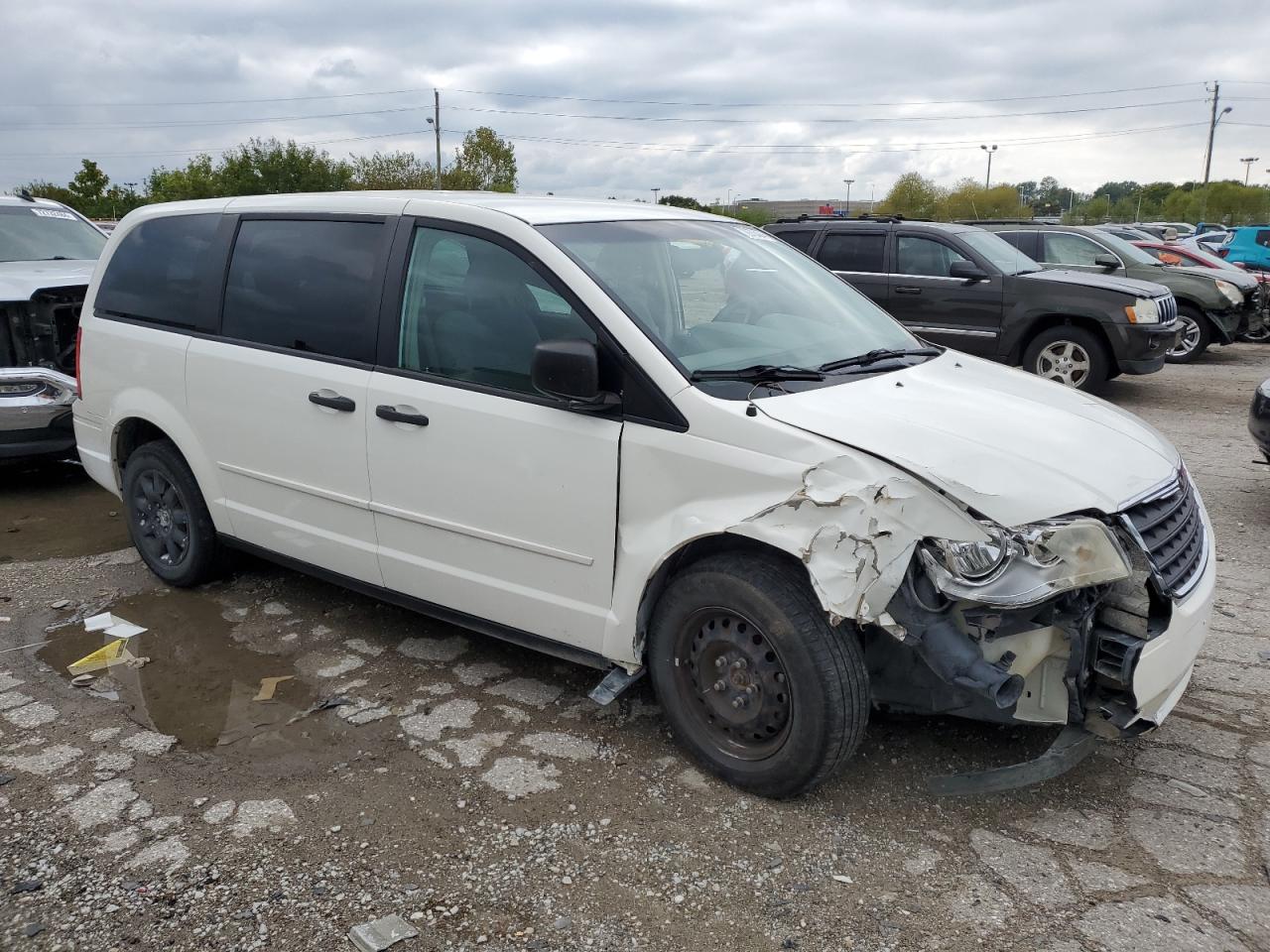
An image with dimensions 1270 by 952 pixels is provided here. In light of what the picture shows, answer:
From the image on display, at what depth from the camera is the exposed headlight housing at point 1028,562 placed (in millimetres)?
2662

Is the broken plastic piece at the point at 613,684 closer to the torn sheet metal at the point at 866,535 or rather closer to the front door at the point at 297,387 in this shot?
the torn sheet metal at the point at 866,535

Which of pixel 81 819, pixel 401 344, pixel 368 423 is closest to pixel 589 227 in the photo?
pixel 401 344

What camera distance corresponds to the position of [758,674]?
3.04 meters

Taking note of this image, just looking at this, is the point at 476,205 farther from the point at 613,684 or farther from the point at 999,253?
the point at 999,253

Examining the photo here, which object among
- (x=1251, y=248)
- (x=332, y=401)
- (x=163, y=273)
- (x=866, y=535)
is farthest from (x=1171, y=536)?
(x=1251, y=248)

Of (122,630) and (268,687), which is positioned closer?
(268,687)

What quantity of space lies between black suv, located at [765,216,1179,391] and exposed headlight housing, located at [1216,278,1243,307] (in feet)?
9.73

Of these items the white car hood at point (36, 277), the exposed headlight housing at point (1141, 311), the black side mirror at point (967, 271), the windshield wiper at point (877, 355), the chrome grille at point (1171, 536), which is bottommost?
the chrome grille at point (1171, 536)

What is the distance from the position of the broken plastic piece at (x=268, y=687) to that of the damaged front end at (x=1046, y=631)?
7.69 ft

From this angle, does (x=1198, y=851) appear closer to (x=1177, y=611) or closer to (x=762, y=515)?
(x=1177, y=611)

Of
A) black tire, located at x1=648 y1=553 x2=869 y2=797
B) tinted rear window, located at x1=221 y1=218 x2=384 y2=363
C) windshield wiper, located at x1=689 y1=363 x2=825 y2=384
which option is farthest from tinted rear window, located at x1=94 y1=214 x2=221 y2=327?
black tire, located at x1=648 y1=553 x2=869 y2=797

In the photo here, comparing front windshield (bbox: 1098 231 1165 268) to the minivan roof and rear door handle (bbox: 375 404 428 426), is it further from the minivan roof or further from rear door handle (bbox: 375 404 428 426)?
rear door handle (bbox: 375 404 428 426)

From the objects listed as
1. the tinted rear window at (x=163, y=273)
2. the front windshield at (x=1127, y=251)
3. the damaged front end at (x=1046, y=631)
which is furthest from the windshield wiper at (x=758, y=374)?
the front windshield at (x=1127, y=251)

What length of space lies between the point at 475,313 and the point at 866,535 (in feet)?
5.56
